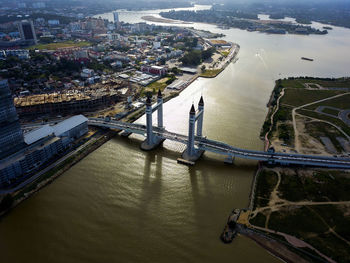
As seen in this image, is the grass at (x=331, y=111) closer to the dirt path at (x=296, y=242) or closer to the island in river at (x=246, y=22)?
the dirt path at (x=296, y=242)

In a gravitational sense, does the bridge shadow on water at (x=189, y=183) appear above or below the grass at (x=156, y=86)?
below

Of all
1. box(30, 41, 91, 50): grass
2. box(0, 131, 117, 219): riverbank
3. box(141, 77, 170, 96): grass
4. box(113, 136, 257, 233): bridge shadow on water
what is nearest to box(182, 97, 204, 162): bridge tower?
box(113, 136, 257, 233): bridge shadow on water

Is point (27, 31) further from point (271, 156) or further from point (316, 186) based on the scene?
point (316, 186)

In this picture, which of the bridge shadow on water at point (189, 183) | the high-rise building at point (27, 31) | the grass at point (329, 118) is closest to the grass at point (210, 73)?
the grass at point (329, 118)

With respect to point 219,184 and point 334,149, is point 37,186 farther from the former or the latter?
point 334,149

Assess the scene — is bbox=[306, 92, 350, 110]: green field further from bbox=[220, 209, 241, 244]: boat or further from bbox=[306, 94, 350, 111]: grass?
bbox=[220, 209, 241, 244]: boat

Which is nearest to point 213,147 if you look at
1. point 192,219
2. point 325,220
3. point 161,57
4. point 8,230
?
point 192,219
